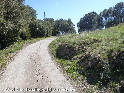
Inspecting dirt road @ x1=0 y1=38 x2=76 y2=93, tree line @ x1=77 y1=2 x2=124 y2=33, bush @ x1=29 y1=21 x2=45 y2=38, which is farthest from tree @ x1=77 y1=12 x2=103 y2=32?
dirt road @ x1=0 y1=38 x2=76 y2=93

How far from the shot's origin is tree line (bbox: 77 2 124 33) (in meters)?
108

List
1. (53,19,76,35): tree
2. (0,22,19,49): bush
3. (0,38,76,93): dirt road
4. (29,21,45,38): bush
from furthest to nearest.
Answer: (53,19,76,35): tree, (29,21,45,38): bush, (0,22,19,49): bush, (0,38,76,93): dirt road

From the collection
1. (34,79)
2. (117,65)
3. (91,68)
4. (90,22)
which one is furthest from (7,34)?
(90,22)

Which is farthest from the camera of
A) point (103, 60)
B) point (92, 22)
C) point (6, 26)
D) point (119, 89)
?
point (92, 22)

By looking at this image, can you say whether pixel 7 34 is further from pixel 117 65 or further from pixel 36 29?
pixel 117 65

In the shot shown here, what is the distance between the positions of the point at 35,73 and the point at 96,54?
207 inches

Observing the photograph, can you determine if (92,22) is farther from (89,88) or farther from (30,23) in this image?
(89,88)

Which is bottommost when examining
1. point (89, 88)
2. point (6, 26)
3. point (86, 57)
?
point (89, 88)

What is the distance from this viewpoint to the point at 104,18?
123438 millimetres

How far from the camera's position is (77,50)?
25266 mm

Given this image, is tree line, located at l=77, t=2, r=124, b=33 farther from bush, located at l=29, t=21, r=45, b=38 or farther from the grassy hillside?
the grassy hillside

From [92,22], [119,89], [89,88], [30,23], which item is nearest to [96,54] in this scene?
[89,88]

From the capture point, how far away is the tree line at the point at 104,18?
354 feet

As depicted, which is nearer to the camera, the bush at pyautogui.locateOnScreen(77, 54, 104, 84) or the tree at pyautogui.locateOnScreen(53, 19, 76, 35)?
the bush at pyautogui.locateOnScreen(77, 54, 104, 84)
